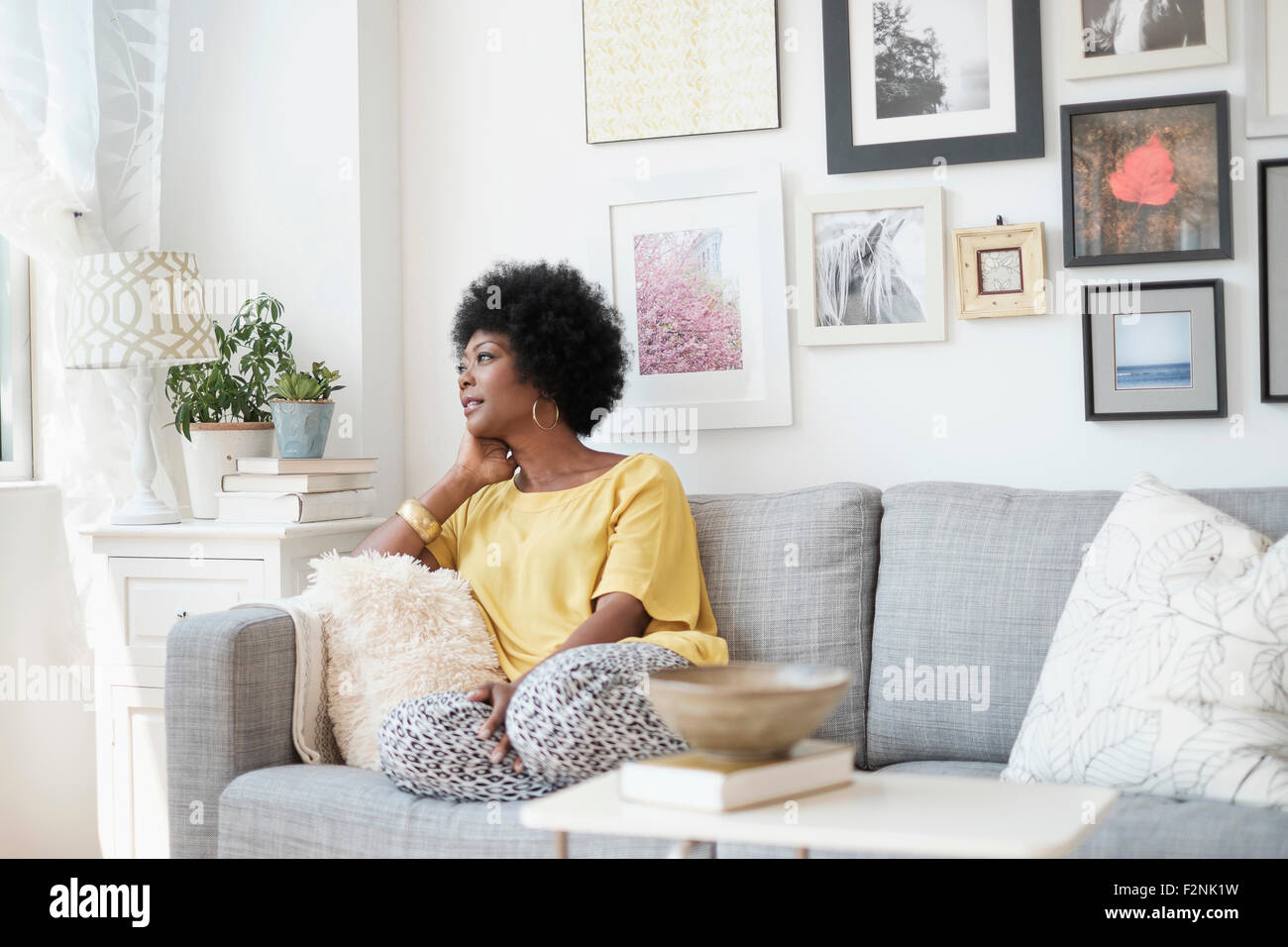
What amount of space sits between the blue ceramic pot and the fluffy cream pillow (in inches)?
18.6

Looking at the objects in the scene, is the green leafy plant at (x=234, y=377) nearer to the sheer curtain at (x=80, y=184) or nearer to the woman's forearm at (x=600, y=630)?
the sheer curtain at (x=80, y=184)

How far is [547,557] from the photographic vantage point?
205 centimetres

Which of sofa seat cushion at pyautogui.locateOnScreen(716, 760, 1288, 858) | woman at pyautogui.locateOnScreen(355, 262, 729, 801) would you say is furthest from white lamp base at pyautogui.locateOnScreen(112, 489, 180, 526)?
sofa seat cushion at pyautogui.locateOnScreen(716, 760, 1288, 858)

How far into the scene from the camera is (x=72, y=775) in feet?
8.33

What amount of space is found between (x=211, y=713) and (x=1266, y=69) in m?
2.07

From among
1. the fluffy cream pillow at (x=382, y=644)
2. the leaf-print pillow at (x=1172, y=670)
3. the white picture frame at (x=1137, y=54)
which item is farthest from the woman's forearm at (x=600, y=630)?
the white picture frame at (x=1137, y=54)

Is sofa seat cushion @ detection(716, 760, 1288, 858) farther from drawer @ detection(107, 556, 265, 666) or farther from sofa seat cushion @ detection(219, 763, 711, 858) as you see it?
drawer @ detection(107, 556, 265, 666)

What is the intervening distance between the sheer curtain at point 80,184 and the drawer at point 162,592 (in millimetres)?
56

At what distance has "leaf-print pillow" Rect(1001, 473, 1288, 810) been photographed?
1.49 m

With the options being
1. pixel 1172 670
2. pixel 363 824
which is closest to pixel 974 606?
pixel 1172 670

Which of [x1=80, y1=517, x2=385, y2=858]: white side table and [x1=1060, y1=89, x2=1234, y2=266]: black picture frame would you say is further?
[x1=80, y1=517, x2=385, y2=858]: white side table
